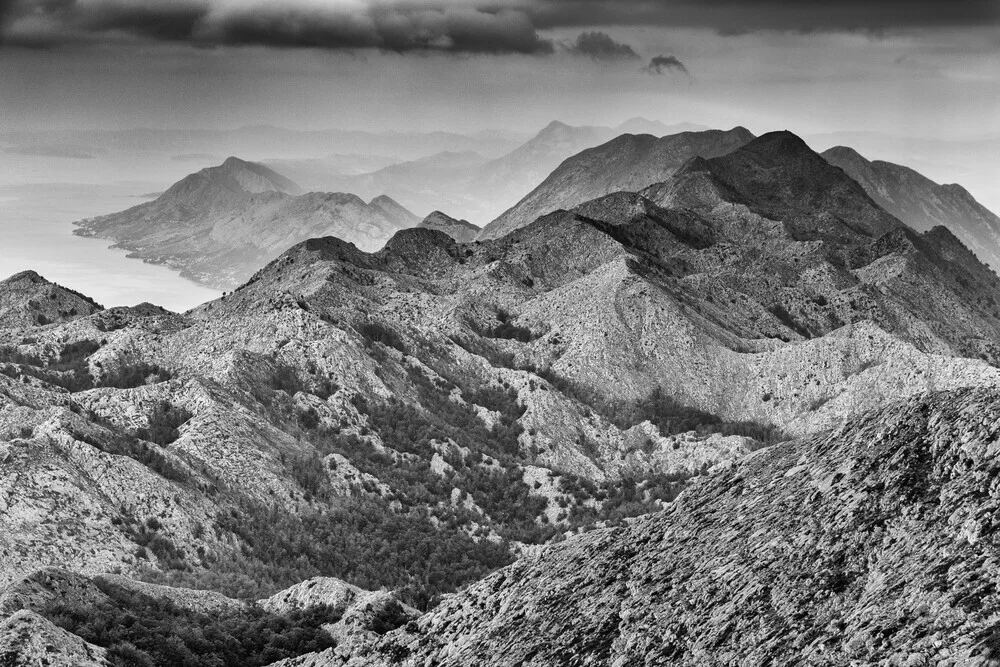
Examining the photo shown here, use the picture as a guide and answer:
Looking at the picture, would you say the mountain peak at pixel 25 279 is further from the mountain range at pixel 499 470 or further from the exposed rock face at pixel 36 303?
the mountain range at pixel 499 470

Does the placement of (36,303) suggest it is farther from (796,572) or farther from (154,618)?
(796,572)

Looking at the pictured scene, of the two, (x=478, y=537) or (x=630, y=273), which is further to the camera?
(x=630, y=273)

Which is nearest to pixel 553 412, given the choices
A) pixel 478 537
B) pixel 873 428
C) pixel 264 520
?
pixel 478 537

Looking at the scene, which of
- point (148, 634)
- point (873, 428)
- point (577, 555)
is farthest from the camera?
point (148, 634)

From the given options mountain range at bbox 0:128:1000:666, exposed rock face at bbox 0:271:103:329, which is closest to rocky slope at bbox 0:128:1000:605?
mountain range at bbox 0:128:1000:666

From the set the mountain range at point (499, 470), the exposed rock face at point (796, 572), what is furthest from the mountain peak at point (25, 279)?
the exposed rock face at point (796, 572)

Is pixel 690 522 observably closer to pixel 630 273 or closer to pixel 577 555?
pixel 577 555
